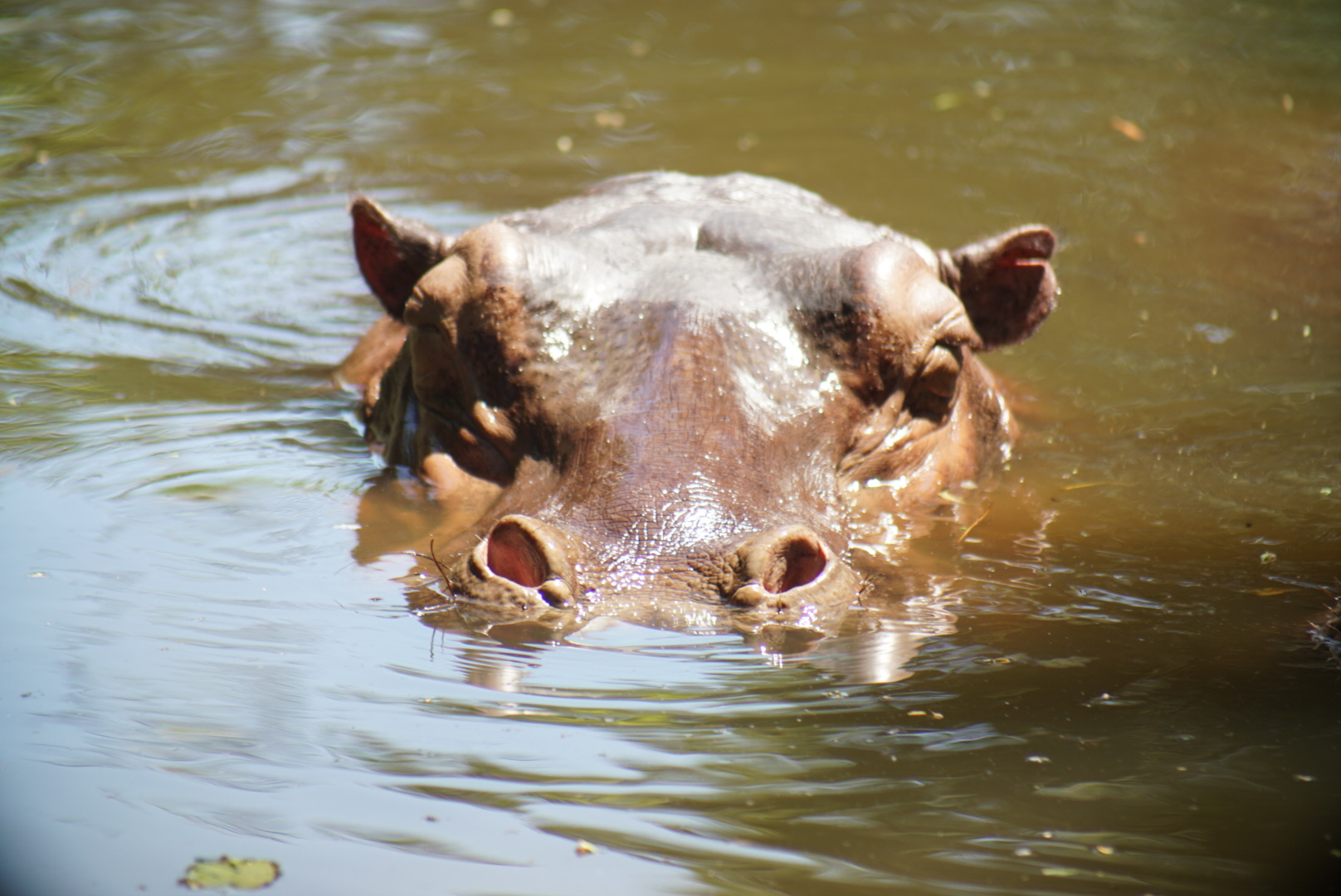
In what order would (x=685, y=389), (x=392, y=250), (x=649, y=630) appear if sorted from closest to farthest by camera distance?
(x=649, y=630) < (x=685, y=389) < (x=392, y=250)

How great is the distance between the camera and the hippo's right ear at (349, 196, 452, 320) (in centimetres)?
590

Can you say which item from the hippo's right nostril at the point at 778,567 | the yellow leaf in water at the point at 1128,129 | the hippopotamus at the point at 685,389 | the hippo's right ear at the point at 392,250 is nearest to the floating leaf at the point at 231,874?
the hippopotamus at the point at 685,389

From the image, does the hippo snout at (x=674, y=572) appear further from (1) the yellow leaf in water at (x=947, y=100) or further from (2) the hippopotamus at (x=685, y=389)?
(1) the yellow leaf in water at (x=947, y=100)

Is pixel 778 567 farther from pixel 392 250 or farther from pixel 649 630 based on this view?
pixel 392 250

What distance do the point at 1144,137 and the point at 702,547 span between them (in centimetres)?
888

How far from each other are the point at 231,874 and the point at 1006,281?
3.95m

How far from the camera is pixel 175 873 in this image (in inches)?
116

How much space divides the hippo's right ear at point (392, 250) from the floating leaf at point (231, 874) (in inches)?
123

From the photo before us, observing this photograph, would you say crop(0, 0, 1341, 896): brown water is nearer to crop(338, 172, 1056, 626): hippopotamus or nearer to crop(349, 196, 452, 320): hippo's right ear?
crop(338, 172, 1056, 626): hippopotamus

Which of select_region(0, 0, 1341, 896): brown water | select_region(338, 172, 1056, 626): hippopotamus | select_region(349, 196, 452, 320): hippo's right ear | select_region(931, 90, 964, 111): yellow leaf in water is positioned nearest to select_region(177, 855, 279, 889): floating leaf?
select_region(0, 0, 1341, 896): brown water

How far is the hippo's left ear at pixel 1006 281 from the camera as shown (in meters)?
5.77

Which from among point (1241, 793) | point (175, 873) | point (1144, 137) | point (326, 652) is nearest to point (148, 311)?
point (326, 652)

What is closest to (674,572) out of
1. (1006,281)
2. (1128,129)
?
(1006,281)

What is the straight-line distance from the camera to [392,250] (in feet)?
19.8
